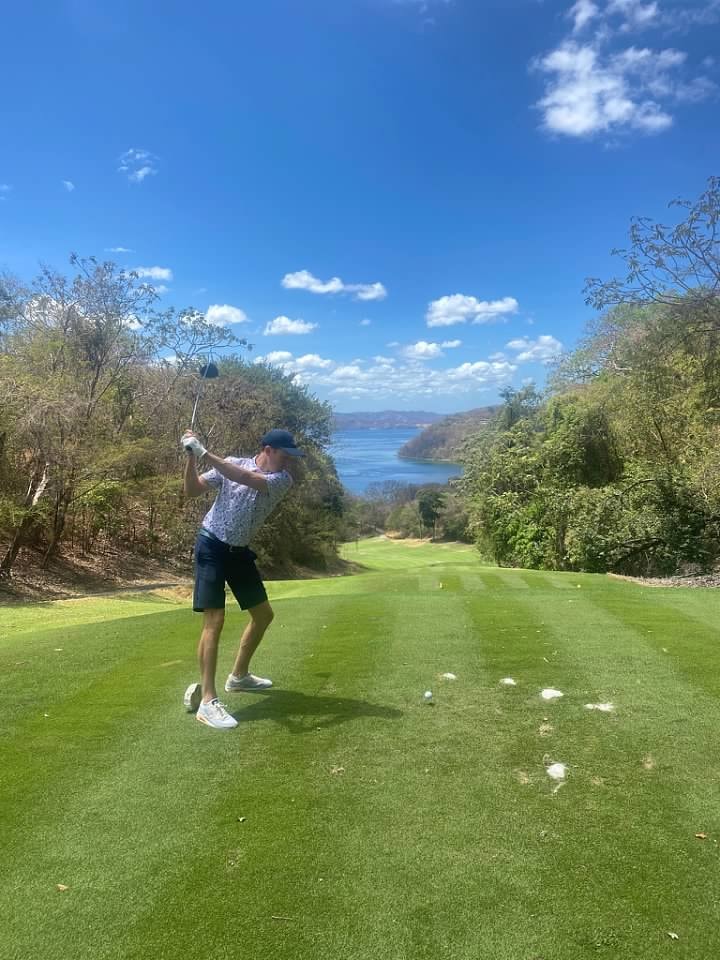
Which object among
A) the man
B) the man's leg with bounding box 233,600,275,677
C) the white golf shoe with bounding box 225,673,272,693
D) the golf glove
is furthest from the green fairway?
the golf glove

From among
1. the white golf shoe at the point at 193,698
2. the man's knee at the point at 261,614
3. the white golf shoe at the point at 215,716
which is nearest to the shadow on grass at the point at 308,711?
the white golf shoe at the point at 215,716

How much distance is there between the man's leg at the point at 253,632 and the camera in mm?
5195

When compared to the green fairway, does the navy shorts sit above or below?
above

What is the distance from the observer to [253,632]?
5.30 metres

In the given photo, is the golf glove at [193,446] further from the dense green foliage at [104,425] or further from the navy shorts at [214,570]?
the dense green foliage at [104,425]

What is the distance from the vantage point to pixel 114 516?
23969mm

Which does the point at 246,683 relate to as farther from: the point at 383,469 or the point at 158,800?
the point at 383,469

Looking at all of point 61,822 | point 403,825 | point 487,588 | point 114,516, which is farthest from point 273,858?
point 114,516

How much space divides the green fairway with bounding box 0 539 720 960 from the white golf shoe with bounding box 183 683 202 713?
0.26m

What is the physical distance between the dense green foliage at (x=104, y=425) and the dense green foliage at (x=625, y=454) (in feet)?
38.7

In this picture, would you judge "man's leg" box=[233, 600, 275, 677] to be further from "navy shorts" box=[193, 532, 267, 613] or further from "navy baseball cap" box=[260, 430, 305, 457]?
"navy baseball cap" box=[260, 430, 305, 457]

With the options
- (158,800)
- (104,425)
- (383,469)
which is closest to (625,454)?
(104,425)

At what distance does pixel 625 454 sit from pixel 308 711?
25.5m

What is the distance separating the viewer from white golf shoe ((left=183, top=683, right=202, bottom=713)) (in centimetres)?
477
